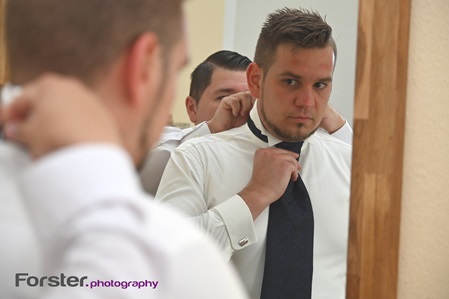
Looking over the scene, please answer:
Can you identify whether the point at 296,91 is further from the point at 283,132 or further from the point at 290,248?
the point at 290,248

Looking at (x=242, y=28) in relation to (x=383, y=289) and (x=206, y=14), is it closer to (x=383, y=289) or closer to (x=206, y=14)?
(x=206, y=14)

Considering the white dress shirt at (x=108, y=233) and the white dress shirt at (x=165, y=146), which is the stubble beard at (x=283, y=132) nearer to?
the white dress shirt at (x=165, y=146)

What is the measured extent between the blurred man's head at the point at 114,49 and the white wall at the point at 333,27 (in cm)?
38

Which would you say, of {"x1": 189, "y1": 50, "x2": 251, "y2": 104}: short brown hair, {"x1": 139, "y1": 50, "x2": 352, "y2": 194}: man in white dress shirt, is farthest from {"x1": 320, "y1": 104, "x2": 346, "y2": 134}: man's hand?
{"x1": 189, "y1": 50, "x2": 251, "y2": 104}: short brown hair

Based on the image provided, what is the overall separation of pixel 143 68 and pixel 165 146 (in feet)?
1.35

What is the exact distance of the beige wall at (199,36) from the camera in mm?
650

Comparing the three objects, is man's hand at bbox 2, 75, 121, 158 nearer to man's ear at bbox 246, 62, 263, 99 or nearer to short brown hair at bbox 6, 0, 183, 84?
short brown hair at bbox 6, 0, 183, 84

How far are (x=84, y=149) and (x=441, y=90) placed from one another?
0.56m

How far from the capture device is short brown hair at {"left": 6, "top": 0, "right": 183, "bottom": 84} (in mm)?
306

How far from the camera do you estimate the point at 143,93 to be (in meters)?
0.31

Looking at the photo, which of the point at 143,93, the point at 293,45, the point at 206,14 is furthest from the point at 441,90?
the point at 143,93

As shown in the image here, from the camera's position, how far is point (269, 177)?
0.72 meters

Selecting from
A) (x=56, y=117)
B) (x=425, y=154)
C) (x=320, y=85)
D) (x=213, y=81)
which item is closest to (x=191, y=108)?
(x=213, y=81)

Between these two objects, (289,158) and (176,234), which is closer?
(176,234)
